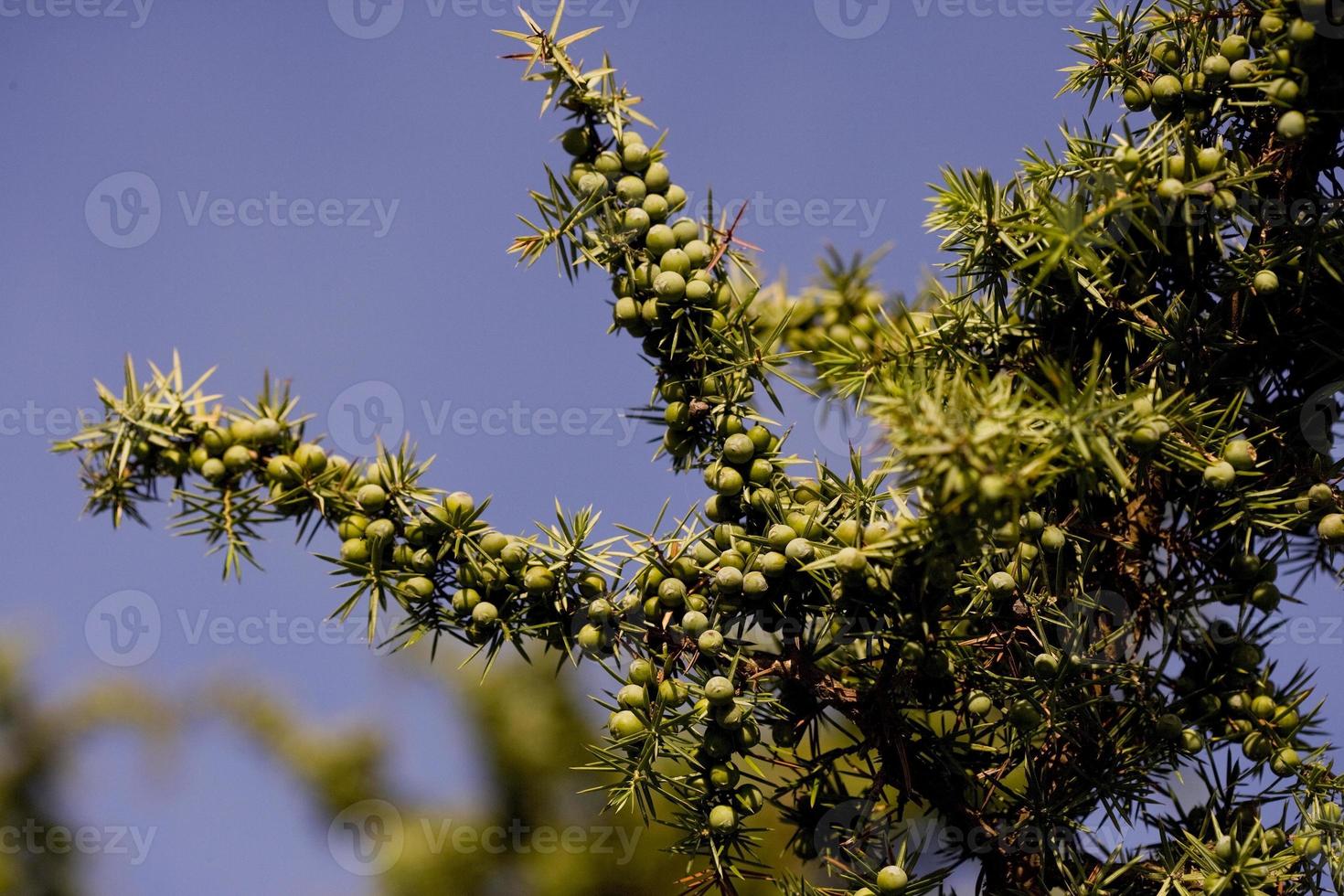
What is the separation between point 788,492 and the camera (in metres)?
1.34

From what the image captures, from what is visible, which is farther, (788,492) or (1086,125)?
(1086,125)

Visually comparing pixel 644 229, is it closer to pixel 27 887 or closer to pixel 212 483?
pixel 212 483

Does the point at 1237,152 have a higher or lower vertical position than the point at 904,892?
higher

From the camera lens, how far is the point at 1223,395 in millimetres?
1378

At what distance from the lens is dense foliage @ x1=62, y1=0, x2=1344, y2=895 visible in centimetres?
124

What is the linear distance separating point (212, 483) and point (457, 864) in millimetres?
3397

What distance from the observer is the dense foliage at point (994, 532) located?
124cm

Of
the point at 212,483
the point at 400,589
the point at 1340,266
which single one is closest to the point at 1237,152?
the point at 1340,266

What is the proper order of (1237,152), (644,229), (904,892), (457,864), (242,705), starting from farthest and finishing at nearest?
1. (242,705)
2. (457,864)
3. (644,229)
4. (1237,152)
5. (904,892)

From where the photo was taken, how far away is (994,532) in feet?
3.67

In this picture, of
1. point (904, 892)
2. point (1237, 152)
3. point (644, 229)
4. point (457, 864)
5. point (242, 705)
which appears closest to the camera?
point (904, 892)

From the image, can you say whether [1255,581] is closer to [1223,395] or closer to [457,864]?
[1223,395]

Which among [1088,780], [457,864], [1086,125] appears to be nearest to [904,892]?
[1088,780]

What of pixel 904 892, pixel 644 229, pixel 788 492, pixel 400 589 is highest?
pixel 644 229
